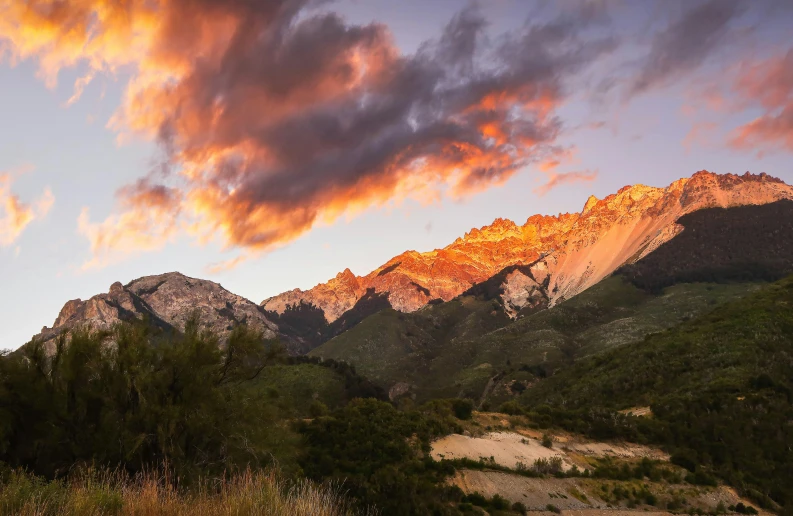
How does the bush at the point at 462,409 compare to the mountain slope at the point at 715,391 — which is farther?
the bush at the point at 462,409

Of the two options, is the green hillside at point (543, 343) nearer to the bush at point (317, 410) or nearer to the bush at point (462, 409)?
the bush at point (462, 409)

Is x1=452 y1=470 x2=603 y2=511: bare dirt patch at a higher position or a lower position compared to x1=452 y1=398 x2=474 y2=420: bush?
lower

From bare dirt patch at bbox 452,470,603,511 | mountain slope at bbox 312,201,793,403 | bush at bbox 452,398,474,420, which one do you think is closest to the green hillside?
mountain slope at bbox 312,201,793,403

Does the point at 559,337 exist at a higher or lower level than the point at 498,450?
lower

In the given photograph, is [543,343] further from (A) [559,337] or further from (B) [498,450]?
(B) [498,450]

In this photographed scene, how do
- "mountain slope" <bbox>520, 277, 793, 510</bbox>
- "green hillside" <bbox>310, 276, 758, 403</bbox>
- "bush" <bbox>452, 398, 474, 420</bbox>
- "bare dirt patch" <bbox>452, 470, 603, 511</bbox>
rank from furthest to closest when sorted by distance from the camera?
"green hillside" <bbox>310, 276, 758, 403</bbox>
"bush" <bbox>452, 398, 474, 420</bbox>
"mountain slope" <bbox>520, 277, 793, 510</bbox>
"bare dirt patch" <bbox>452, 470, 603, 511</bbox>

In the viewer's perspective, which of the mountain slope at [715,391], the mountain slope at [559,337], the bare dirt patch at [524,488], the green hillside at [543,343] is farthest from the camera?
the mountain slope at [559,337]

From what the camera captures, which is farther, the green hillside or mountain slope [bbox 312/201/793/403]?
mountain slope [bbox 312/201/793/403]

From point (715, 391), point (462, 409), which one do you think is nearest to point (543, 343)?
point (715, 391)

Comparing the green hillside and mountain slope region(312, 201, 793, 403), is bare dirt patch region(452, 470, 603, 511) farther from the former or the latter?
mountain slope region(312, 201, 793, 403)

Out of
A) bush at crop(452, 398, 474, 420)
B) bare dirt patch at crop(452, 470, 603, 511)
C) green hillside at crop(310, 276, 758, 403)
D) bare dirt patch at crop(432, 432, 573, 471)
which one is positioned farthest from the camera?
green hillside at crop(310, 276, 758, 403)

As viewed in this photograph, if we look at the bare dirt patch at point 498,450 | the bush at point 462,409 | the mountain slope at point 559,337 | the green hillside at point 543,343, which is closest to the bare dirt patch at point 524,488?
the bare dirt patch at point 498,450

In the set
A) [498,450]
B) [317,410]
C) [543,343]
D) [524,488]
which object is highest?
[317,410]

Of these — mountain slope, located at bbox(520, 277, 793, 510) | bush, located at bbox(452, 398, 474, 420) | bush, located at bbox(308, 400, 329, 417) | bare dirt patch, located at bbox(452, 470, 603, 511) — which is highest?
bush, located at bbox(308, 400, 329, 417)
